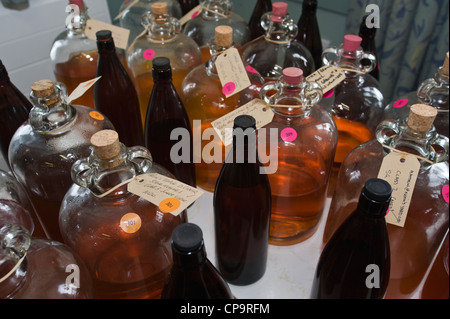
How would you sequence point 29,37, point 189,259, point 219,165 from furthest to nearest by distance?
point 29,37 < point 219,165 < point 189,259

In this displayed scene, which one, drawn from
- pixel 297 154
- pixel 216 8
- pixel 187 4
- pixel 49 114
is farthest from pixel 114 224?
pixel 187 4

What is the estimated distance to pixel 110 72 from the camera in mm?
864

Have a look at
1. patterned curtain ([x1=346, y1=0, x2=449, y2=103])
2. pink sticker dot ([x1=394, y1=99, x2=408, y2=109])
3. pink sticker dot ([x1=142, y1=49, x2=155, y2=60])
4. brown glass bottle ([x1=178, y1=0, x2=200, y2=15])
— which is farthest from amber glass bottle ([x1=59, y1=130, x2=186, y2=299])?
patterned curtain ([x1=346, y1=0, x2=449, y2=103])

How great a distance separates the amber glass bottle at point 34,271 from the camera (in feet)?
1.49

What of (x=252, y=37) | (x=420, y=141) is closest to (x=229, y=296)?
(x=420, y=141)

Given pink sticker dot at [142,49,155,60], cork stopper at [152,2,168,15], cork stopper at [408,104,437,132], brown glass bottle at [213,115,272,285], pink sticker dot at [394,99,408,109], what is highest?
cork stopper at [152,2,168,15]

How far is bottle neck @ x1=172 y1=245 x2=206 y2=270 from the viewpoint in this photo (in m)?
0.43

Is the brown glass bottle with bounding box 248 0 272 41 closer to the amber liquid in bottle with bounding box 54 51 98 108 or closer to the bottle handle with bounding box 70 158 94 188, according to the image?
the amber liquid in bottle with bounding box 54 51 98 108

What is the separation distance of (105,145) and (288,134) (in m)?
0.34

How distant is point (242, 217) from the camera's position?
65 cm

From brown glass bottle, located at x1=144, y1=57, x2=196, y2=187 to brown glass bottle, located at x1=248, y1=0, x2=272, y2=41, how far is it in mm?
528

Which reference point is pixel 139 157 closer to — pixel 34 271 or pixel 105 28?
pixel 34 271

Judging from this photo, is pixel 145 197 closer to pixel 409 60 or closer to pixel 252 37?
pixel 252 37

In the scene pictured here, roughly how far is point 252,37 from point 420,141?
767 mm
